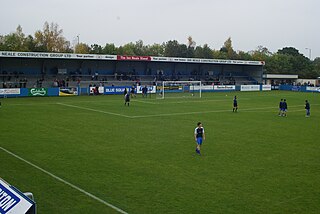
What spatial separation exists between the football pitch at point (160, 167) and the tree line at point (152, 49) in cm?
7076

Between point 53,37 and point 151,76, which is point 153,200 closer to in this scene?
point 151,76

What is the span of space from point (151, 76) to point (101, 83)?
1313 centimetres

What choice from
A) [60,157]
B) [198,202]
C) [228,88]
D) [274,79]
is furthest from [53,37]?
[198,202]

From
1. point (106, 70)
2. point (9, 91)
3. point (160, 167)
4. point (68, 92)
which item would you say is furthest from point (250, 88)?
point (160, 167)

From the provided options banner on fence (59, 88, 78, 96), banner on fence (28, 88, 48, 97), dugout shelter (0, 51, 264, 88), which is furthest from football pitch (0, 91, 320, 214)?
dugout shelter (0, 51, 264, 88)

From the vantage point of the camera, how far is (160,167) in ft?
48.4

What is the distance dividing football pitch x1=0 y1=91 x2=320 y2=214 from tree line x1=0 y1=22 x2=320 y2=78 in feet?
232

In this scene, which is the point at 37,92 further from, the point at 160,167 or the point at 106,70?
the point at 160,167

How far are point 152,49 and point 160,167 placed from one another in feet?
377

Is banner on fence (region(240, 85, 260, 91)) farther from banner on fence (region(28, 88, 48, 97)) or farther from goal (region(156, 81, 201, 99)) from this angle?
banner on fence (region(28, 88, 48, 97))

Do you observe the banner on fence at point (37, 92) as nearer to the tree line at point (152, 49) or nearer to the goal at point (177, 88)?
the goal at point (177, 88)

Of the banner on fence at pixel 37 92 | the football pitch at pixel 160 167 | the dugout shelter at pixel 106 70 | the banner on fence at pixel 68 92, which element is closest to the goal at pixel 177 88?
the dugout shelter at pixel 106 70

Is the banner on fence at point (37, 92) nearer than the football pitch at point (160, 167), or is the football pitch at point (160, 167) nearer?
the football pitch at point (160, 167)

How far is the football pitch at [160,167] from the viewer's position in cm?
1077
